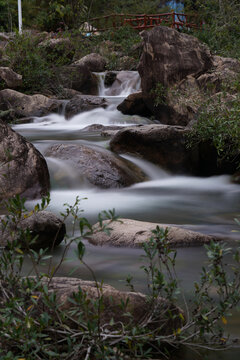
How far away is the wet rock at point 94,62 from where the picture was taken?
761 inches

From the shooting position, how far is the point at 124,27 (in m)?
24.7

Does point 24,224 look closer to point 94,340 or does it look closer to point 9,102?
point 94,340

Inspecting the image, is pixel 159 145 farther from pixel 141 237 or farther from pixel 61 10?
pixel 61 10

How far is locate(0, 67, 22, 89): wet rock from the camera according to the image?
15086mm

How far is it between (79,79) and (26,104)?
3698mm

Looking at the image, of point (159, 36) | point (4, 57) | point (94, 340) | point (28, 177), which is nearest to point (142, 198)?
point (28, 177)

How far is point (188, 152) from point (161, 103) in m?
3.26

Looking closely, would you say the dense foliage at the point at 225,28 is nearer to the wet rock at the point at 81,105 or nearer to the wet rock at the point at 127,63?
the wet rock at the point at 127,63

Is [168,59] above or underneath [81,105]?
above

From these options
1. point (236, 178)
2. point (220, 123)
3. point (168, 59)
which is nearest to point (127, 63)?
point (168, 59)

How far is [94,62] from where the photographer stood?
65.1 ft

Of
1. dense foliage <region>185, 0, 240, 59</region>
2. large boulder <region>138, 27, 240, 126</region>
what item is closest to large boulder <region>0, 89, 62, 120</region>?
large boulder <region>138, 27, 240, 126</region>

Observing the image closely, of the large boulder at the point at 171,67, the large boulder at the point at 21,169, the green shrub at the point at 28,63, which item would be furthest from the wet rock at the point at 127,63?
the large boulder at the point at 21,169

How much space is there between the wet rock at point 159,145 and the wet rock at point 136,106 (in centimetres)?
451
